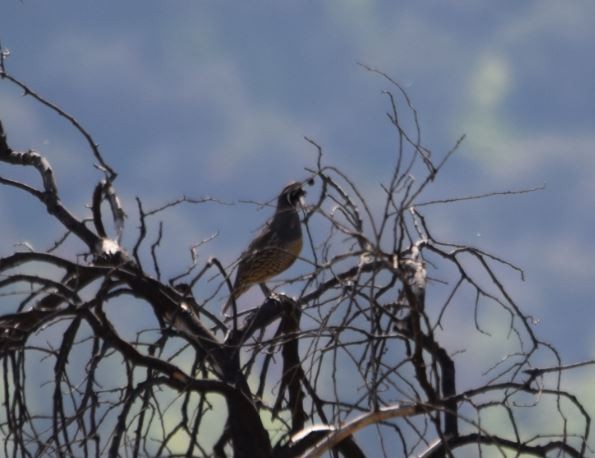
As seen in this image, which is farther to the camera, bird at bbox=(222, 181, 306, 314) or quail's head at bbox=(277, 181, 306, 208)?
bird at bbox=(222, 181, 306, 314)

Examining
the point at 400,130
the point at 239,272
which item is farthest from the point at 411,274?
the point at 239,272

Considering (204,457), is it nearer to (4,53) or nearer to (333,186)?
(333,186)

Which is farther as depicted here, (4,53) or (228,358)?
(4,53)

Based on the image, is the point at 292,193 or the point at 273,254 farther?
the point at 273,254

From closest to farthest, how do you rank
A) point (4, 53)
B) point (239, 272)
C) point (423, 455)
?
point (423, 455), point (4, 53), point (239, 272)

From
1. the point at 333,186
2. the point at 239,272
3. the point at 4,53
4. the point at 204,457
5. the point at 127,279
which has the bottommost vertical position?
the point at 204,457

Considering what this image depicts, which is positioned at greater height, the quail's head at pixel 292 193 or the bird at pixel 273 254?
the bird at pixel 273 254

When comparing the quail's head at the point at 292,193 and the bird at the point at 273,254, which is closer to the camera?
the quail's head at the point at 292,193

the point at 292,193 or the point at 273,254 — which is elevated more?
the point at 273,254

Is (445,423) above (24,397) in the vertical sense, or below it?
below

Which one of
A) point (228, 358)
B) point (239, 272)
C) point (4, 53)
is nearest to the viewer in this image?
point (228, 358)

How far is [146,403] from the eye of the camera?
3273mm

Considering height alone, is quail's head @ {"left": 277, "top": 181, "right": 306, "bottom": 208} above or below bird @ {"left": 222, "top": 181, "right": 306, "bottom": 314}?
below

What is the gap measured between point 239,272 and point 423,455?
2.88 m
